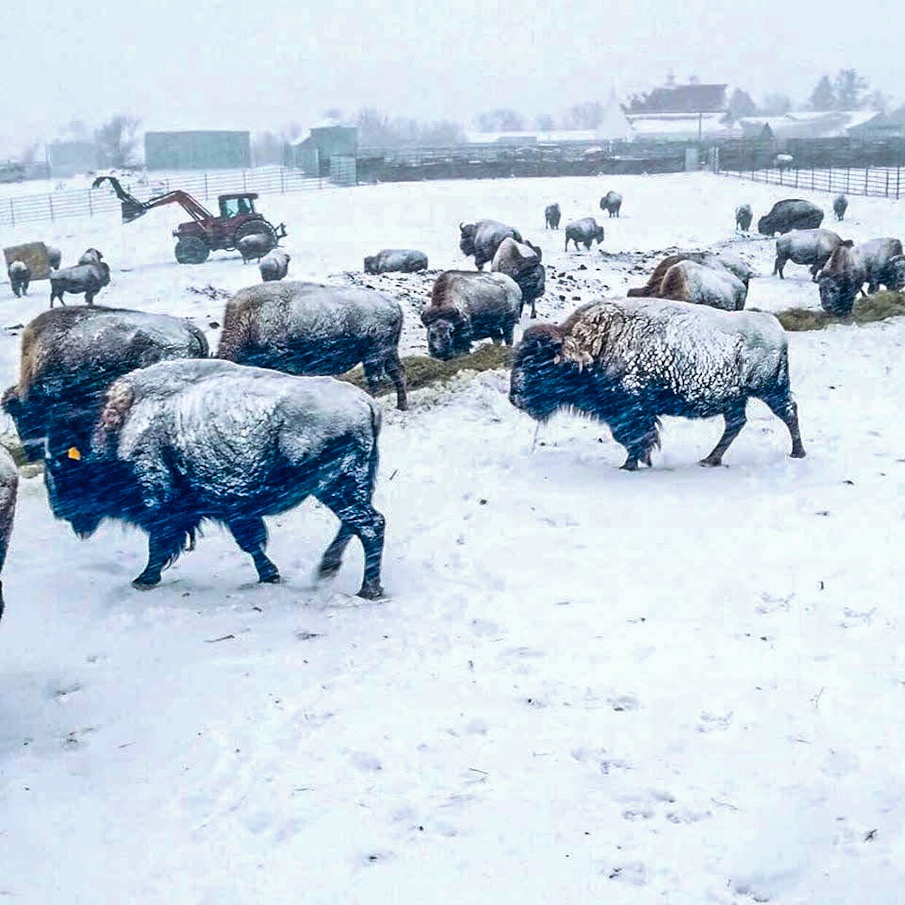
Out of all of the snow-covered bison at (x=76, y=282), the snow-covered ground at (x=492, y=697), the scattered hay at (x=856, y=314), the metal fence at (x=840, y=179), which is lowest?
the snow-covered ground at (x=492, y=697)

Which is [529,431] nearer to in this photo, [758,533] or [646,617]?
[758,533]

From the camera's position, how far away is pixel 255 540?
718 centimetres

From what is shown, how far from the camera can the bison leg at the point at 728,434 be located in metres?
9.81

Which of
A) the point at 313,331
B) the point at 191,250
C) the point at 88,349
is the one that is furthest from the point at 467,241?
the point at 88,349

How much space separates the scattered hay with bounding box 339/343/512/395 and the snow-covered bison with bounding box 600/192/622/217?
26.2 metres

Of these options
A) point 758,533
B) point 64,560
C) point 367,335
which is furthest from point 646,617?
point 367,335

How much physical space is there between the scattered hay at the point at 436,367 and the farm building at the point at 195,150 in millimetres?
58330

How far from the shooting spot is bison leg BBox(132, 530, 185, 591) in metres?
7.19

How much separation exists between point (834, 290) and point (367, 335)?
9310mm

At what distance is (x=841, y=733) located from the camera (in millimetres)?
5117

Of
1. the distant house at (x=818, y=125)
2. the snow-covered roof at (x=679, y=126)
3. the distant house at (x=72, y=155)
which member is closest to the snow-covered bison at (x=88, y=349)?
the snow-covered roof at (x=679, y=126)

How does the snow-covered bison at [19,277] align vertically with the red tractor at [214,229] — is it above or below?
below

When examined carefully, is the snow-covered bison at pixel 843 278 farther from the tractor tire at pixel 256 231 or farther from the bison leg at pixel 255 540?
the tractor tire at pixel 256 231

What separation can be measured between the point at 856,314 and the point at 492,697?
14.1 m
